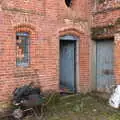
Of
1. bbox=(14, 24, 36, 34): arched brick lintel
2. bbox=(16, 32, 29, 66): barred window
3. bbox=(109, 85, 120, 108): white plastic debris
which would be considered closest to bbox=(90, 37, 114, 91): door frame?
bbox=(109, 85, 120, 108): white plastic debris

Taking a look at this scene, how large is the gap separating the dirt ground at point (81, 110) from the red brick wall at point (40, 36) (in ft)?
2.50

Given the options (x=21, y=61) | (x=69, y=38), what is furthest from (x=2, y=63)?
(x=69, y=38)

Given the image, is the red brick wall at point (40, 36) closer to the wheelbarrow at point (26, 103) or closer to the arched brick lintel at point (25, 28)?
the arched brick lintel at point (25, 28)

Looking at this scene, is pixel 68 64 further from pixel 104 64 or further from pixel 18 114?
pixel 18 114

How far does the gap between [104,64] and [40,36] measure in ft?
9.55

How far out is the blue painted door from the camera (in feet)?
34.6

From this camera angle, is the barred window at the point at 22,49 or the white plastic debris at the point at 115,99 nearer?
the barred window at the point at 22,49

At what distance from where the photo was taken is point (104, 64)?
33.4 ft

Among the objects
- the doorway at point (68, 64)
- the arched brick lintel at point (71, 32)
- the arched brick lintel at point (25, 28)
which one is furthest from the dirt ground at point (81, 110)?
the arched brick lintel at point (25, 28)

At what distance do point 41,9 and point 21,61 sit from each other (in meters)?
1.94

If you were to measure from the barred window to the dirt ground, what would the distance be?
69.9 inches

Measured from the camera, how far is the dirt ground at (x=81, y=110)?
7.86m

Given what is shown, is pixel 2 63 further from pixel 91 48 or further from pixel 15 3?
pixel 91 48

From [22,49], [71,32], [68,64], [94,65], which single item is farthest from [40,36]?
[94,65]
